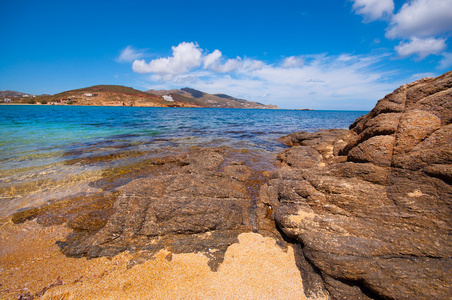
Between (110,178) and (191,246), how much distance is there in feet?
19.4

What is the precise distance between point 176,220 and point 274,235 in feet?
8.83

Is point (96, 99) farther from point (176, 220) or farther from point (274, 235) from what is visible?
point (274, 235)

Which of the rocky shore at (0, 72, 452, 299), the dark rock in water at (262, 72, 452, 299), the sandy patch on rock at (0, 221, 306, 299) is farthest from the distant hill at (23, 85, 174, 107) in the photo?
the dark rock in water at (262, 72, 452, 299)

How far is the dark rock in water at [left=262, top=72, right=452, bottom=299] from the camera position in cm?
326

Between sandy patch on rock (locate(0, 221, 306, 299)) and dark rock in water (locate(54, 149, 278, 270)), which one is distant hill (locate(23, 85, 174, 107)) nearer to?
dark rock in water (locate(54, 149, 278, 270))

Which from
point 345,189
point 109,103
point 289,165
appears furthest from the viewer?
point 109,103

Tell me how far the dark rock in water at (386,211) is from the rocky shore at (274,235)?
21mm

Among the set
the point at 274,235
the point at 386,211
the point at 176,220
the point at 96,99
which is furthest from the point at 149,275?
the point at 96,99

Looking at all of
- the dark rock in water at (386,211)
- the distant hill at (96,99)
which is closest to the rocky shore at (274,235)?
the dark rock in water at (386,211)

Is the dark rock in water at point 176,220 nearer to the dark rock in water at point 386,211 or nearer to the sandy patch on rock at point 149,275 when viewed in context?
the sandy patch on rock at point 149,275

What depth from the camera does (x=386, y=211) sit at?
429 cm

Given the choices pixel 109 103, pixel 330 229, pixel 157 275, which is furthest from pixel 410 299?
pixel 109 103

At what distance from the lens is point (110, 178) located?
8.13 m

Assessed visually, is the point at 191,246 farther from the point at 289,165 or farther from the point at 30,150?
the point at 30,150
